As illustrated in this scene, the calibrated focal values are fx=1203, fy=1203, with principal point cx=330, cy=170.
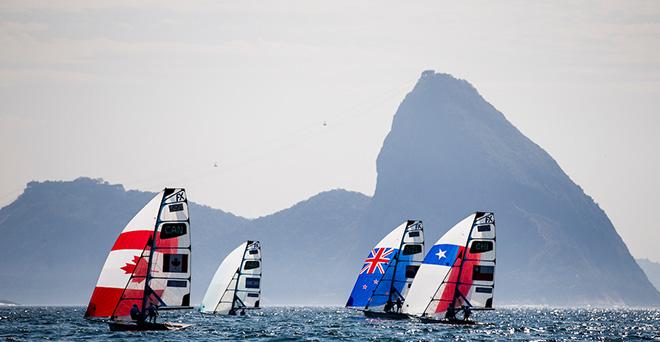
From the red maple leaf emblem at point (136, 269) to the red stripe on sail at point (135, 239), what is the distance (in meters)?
0.77

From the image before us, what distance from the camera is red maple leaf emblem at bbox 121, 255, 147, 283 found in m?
73.7

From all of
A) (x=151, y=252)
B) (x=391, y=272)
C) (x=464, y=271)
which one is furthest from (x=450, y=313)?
(x=151, y=252)

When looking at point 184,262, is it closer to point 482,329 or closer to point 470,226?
point 470,226

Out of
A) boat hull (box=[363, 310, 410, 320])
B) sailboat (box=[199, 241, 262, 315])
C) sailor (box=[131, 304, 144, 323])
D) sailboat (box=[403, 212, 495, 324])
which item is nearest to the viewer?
sailor (box=[131, 304, 144, 323])

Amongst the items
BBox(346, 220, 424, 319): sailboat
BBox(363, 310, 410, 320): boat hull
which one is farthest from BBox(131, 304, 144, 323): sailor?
BBox(363, 310, 410, 320): boat hull

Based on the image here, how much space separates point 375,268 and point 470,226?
2102cm

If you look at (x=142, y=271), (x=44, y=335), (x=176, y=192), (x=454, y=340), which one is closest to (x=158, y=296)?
(x=142, y=271)

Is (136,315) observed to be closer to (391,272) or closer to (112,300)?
(112,300)

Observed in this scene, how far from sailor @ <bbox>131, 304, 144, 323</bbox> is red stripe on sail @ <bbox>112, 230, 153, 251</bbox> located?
375 cm

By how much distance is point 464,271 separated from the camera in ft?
299

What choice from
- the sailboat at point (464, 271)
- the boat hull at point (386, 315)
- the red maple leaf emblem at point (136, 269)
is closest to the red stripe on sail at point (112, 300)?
the red maple leaf emblem at point (136, 269)

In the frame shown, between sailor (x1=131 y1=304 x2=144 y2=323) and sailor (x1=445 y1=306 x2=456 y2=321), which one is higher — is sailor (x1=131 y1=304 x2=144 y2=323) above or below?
below

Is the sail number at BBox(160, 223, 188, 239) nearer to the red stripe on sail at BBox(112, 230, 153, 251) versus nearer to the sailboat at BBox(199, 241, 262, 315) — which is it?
the red stripe on sail at BBox(112, 230, 153, 251)

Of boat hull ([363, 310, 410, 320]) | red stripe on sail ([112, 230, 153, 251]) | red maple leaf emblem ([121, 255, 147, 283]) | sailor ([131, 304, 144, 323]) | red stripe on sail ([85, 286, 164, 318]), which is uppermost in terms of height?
red stripe on sail ([112, 230, 153, 251])
